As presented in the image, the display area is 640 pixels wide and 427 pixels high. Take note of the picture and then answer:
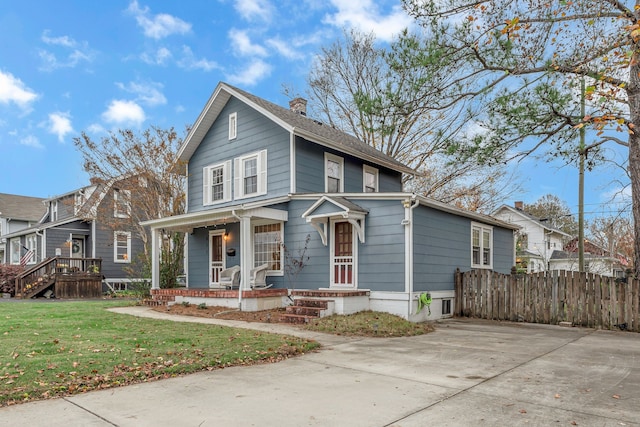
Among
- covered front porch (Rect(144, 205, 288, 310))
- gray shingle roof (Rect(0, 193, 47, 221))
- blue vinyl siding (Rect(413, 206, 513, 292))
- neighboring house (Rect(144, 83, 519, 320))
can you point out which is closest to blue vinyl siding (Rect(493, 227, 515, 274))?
neighboring house (Rect(144, 83, 519, 320))

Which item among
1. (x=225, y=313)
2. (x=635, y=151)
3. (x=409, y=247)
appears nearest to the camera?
(x=635, y=151)

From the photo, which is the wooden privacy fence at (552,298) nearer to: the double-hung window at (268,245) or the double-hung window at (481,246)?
the double-hung window at (481,246)

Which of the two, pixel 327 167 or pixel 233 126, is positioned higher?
pixel 233 126

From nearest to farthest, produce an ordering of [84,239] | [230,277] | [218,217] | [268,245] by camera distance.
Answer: [218,217]
[230,277]
[268,245]
[84,239]

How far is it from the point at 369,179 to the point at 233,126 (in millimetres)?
5395

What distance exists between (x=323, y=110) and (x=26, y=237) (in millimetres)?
19762

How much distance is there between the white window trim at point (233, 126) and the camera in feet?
50.3

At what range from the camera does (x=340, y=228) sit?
12.1 m

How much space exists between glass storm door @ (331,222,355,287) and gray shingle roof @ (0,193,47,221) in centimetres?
2656

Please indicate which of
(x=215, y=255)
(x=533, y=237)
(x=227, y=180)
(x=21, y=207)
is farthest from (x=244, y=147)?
(x=533, y=237)

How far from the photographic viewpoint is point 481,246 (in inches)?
580

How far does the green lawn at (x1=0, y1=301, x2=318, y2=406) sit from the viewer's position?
469 cm

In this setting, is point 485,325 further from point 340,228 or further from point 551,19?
point 551,19

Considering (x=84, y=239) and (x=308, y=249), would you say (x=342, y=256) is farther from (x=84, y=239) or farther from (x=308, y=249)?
(x=84, y=239)
